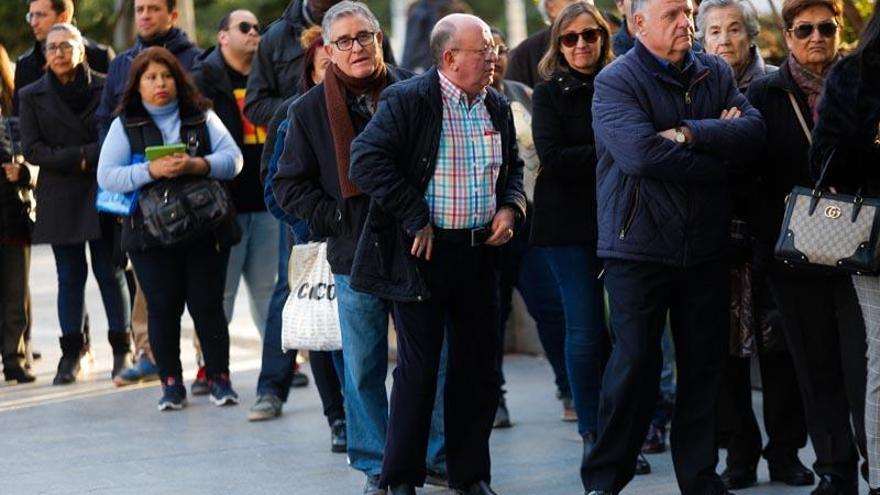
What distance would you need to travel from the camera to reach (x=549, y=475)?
8.12 meters

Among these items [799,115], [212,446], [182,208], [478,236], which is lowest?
[212,446]

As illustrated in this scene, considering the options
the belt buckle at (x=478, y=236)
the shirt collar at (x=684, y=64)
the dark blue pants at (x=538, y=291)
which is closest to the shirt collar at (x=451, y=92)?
the belt buckle at (x=478, y=236)

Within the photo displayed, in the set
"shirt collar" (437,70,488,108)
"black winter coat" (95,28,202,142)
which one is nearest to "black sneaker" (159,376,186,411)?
"black winter coat" (95,28,202,142)

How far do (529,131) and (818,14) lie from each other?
2038mm

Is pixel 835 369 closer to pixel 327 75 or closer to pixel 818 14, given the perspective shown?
pixel 818 14

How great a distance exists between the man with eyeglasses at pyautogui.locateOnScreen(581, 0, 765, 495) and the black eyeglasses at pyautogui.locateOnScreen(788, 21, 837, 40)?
335 millimetres

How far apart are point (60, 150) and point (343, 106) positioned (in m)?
3.62

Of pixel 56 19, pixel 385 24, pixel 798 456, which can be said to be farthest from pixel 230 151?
pixel 385 24

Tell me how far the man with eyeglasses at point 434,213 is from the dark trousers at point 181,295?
2.80 meters

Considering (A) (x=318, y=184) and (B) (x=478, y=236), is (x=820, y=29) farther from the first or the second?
(A) (x=318, y=184)

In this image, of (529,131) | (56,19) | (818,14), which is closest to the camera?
(818,14)

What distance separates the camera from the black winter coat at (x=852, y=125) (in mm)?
6453

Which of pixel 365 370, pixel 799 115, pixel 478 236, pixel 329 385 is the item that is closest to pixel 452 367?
pixel 365 370

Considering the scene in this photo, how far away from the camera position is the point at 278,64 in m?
9.81
